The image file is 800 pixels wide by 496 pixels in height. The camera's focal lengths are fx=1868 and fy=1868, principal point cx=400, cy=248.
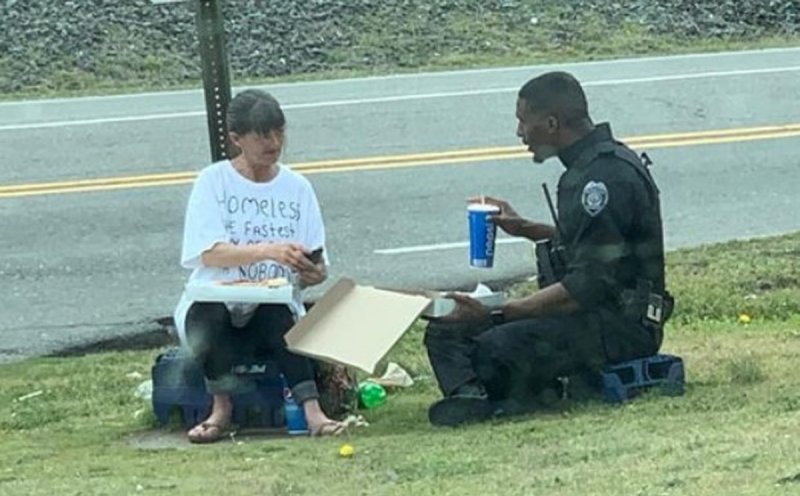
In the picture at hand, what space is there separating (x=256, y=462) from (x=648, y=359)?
143cm

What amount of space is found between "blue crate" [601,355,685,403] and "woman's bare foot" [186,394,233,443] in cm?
131

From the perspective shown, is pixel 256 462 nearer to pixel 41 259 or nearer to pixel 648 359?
pixel 648 359

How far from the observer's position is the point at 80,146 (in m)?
13.9

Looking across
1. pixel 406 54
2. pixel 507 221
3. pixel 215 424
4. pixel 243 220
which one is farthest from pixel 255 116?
pixel 406 54

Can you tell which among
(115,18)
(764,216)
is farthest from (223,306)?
(115,18)

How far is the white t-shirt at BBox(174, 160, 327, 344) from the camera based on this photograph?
6.51 metres

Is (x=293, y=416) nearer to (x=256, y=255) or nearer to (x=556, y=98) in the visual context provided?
(x=256, y=255)

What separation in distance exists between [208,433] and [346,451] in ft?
2.56

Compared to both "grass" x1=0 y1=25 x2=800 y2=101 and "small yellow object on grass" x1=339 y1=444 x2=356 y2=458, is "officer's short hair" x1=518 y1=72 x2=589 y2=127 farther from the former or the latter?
"grass" x1=0 y1=25 x2=800 y2=101

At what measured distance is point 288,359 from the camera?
21.2 ft

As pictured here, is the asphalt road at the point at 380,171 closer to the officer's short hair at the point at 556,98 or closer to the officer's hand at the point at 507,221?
the officer's hand at the point at 507,221

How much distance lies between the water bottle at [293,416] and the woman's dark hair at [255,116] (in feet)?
2.96

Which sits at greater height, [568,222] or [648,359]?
[568,222]

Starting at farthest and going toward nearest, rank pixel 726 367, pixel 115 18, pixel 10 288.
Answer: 1. pixel 115 18
2. pixel 10 288
3. pixel 726 367
